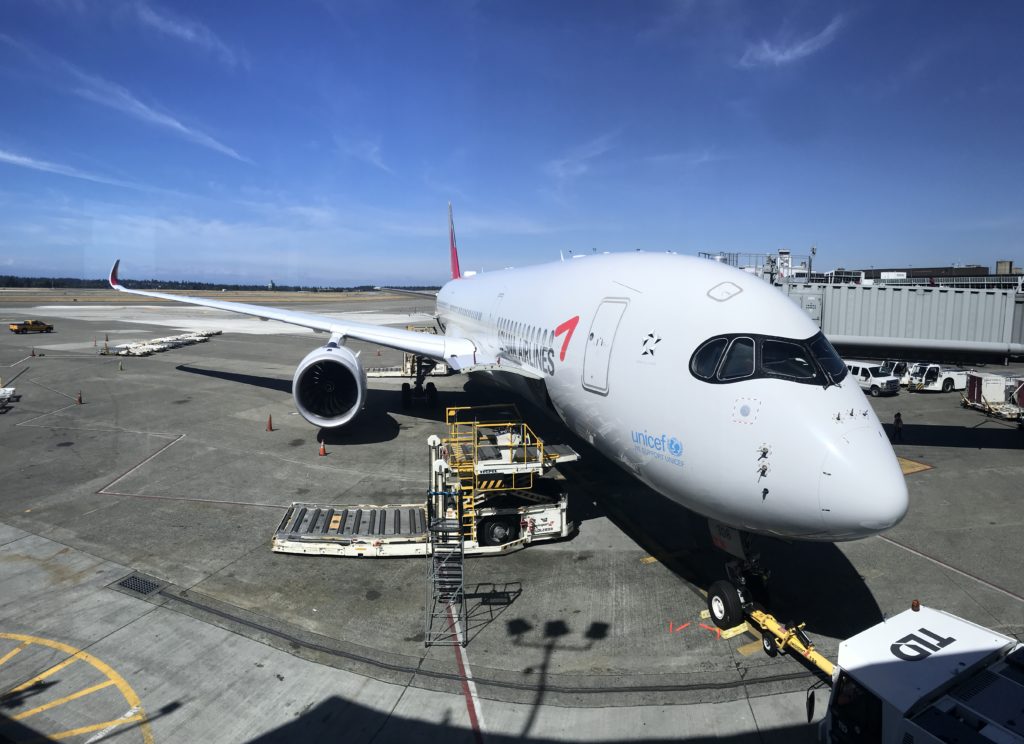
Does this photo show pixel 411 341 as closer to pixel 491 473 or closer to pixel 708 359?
pixel 491 473

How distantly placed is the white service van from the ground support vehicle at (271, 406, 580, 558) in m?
20.8

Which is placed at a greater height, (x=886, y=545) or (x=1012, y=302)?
(x=1012, y=302)

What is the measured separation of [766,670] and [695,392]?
12.5 feet

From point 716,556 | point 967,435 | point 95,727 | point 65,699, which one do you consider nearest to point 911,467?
point 967,435

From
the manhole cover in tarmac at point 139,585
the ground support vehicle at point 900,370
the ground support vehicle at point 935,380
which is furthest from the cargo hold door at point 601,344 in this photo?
the ground support vehicle at point 935,380

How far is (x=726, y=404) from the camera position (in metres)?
6.86

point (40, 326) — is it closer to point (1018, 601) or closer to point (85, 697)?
point (85, 697)

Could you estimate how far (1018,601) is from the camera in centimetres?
938

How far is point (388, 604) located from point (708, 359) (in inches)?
239

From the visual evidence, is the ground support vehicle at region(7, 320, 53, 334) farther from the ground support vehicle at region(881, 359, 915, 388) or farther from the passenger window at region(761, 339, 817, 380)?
the ground support vehicle at region(881, 359, 915, 388)

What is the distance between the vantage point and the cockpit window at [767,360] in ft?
22.6

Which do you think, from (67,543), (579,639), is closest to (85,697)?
(67,543)

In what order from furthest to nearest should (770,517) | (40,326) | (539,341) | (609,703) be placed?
(40,326) < (539,341) < (609,703) < (770,517)

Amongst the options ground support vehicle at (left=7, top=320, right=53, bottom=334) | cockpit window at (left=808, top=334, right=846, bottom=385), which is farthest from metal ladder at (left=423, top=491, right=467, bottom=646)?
ground support vehicle at (left=7, top=320, right=53, bottom=334)
